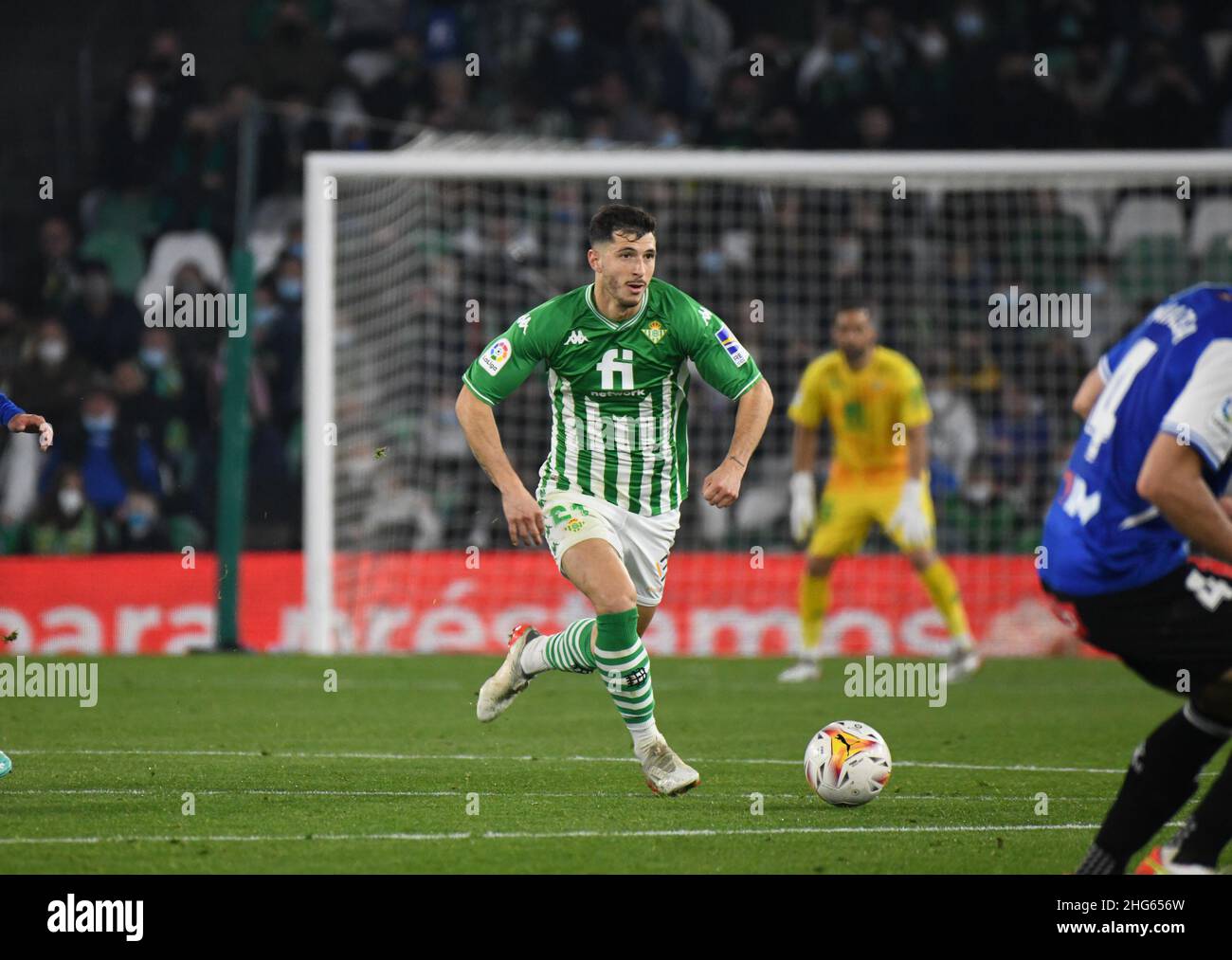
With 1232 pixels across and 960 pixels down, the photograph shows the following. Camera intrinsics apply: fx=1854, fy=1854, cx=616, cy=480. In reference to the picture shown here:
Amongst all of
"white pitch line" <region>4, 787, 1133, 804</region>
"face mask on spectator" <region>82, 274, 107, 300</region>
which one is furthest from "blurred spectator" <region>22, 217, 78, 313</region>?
"white pitch line" <region>4, 787, 1133, 804</region>

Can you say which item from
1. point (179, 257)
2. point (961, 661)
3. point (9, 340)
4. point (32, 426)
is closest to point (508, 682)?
point (32, 426)

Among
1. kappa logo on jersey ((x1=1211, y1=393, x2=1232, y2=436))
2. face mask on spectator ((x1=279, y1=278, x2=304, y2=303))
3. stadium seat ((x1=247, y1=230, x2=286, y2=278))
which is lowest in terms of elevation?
kappa logo on jersey ((x1=1211, y1=393, x2=1232, y2=436))

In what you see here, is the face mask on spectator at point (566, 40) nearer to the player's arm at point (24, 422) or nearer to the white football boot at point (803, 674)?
the white football boot at point (803, 674)

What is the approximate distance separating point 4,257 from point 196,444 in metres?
3.96

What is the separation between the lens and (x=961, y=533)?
1667cm

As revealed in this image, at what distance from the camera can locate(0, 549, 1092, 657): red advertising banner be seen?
15539mm

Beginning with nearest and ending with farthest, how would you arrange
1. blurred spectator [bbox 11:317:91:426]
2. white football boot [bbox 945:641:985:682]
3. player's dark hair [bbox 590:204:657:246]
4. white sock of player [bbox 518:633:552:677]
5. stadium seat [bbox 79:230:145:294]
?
1. player's dark hair [bbox 590:204:657:246]
2. white sock of player [bbox 518:633:552:677]
3. white football boot [bbox 945:641:985:682]
4. blurred spectator [bbox 11:317:91:426]
5. stadium seat [bbox 79:230:145:294]

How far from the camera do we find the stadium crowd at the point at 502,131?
1705 cm

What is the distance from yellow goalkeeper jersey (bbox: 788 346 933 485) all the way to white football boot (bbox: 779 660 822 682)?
139 cm

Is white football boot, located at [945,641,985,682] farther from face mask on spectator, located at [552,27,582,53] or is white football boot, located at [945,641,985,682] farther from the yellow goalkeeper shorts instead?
face mask on spectator, located at [552,27,582,53]

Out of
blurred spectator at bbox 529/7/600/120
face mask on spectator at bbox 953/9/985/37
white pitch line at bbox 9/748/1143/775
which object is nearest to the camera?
white pitch line at bbox 9/748/1143/775

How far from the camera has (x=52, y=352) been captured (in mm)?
17516

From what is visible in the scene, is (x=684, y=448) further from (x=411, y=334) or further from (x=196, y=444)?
(x=196, y=444)

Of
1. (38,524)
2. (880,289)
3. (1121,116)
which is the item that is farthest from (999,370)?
(38,524)
